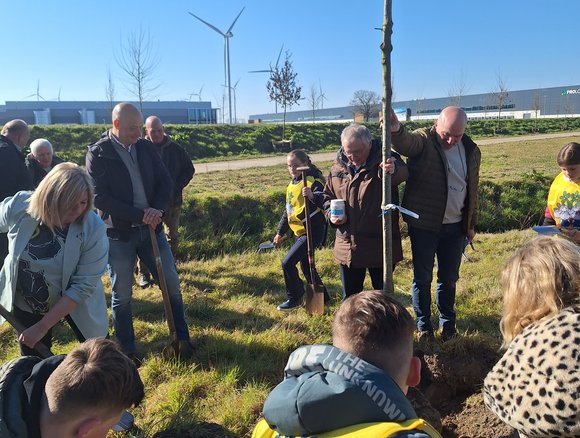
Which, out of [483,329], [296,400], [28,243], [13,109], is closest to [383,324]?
[296,400]

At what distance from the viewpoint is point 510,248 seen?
733 cm

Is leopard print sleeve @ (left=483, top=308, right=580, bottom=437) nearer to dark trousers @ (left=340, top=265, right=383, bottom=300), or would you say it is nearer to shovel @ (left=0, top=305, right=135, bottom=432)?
shovel @ (left=0, top=305, right=135, bottom=432)

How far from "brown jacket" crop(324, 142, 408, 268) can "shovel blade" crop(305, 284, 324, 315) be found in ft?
2.31

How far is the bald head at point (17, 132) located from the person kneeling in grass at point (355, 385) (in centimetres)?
467

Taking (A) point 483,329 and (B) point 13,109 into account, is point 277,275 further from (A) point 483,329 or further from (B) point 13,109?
(B) point 13,109

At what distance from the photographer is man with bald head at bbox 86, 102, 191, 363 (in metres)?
3.78

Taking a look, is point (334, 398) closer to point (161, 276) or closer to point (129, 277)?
point (161, 276)

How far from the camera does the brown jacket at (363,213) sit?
12.8ft

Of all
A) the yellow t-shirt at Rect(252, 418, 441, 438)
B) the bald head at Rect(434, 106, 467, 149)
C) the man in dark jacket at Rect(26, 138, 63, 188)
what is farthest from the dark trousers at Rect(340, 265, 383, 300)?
the man in dark jacket at Rect(26, 138, 63, 188)

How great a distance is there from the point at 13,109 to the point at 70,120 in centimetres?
720

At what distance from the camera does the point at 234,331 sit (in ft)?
14.6

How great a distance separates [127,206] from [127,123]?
2.11 ft

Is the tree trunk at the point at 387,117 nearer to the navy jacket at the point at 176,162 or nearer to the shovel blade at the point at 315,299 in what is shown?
the shovel blade at the point at 315,299

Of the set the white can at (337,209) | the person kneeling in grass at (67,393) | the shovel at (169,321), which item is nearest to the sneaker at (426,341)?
the white can at (337,209)
